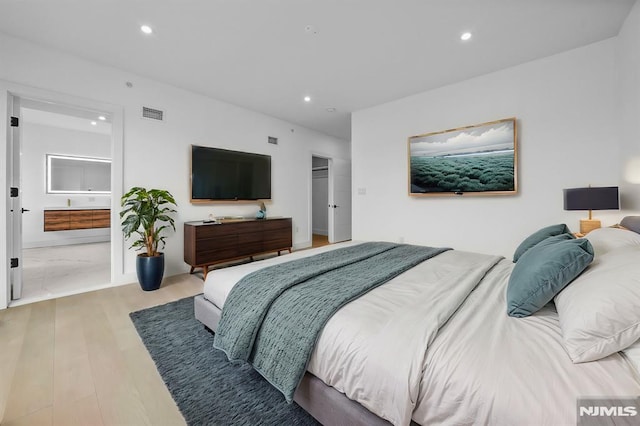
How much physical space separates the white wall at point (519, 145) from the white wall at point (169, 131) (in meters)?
1.75

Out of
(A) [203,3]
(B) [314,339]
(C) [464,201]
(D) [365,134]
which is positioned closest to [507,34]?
(C) [464,201]

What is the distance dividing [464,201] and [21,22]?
16.6ft

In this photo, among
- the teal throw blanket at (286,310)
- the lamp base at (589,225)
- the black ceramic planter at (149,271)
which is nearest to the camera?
the teal throw blanket at (286,310)

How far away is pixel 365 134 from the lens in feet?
14.5

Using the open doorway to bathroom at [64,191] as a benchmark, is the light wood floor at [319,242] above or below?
below

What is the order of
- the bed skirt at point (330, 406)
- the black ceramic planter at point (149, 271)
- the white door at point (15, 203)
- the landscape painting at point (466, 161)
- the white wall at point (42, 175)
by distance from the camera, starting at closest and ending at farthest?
the bed skirt at point (330, 406), the white door at point (15, 203), the black ceramic planter at point (149, 271), the landscape painting at point (466, 161), the white wall at point (42, 175)

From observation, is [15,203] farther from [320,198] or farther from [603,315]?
[320,198]

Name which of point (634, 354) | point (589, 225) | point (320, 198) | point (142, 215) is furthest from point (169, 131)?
point (589, 225)

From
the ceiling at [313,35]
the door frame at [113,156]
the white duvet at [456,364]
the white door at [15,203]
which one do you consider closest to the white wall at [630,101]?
the ceiling at [313,35]

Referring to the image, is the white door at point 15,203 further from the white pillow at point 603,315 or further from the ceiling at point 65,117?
the white pillow at point 603,315

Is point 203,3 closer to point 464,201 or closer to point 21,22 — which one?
point 21,22

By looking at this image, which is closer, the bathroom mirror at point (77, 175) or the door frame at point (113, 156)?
the door frame at point (113, 156)

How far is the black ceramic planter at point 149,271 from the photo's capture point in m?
2.99

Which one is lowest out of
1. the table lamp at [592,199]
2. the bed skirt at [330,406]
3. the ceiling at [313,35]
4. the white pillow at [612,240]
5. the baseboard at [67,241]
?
the bed skirt at [330,406]
